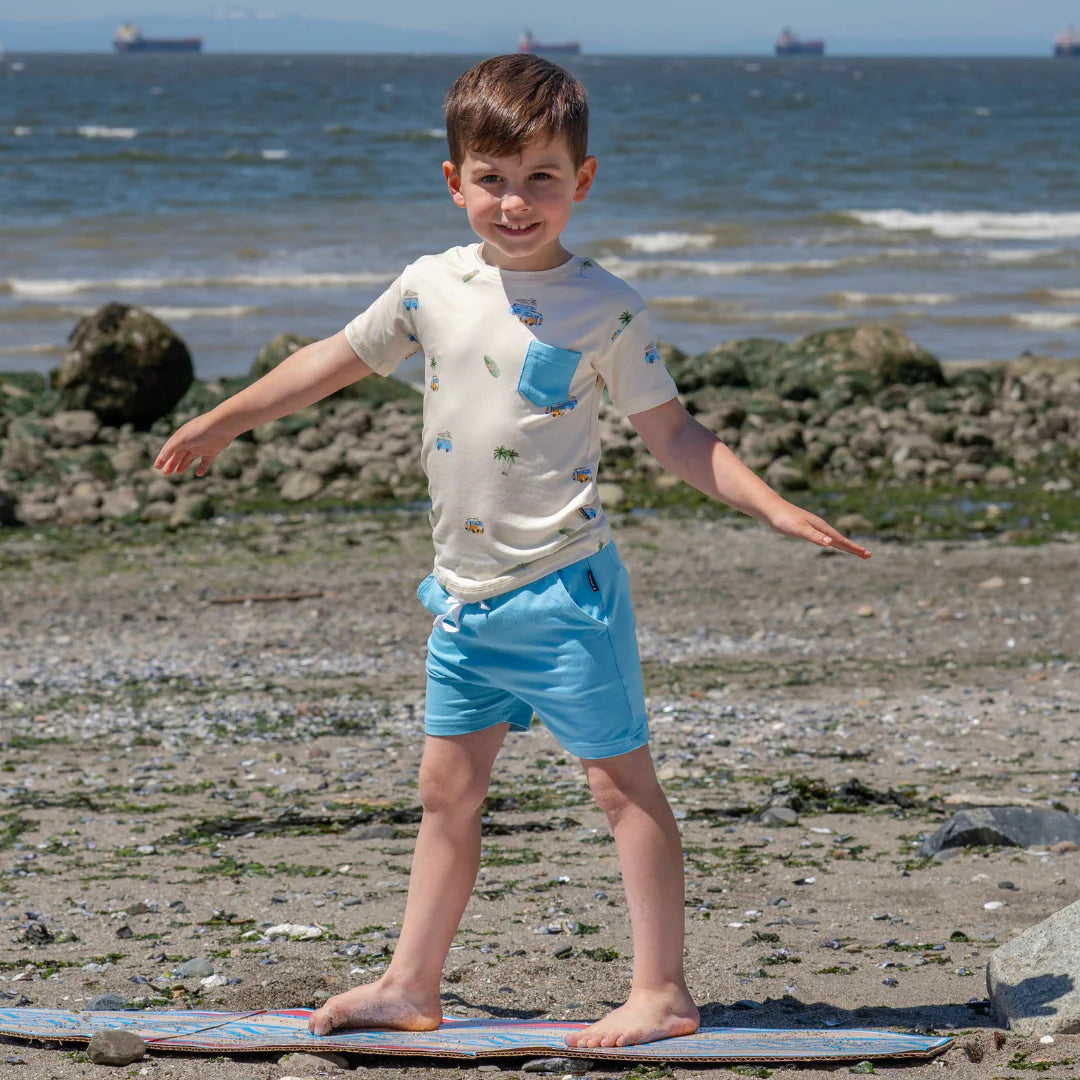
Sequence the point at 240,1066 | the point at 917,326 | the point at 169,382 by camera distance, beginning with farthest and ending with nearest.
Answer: the point at 917,326 → the point at 169,382 → the point at 240,1066

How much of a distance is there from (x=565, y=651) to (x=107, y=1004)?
1465 millimetres

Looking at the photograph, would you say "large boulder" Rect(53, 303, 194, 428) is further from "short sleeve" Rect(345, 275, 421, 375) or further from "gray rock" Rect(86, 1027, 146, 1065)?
"gray rock" Rect(86, 1027, 146, 1065)

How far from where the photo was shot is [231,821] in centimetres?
509

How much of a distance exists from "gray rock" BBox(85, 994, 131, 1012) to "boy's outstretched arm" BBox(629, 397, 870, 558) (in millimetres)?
1819

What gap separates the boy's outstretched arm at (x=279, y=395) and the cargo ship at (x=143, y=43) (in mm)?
192315

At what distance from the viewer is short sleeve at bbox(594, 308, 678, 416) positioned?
3.07 meters

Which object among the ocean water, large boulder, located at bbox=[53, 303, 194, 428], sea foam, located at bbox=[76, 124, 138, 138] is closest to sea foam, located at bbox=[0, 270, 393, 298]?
the ocean water

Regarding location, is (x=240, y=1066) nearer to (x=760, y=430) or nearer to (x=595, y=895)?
(x=595, y=895)

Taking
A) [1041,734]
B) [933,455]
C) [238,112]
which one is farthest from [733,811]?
[238,112]

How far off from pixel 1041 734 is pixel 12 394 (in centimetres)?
1213

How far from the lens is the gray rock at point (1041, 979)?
3.19 meters

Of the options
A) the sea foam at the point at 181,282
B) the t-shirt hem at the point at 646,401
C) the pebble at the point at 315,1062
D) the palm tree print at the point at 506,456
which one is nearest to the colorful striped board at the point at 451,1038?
the pebble at the point at 315,1062

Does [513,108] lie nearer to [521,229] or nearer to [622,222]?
[521,229]

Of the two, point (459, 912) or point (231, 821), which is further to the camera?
point (231, 821)
